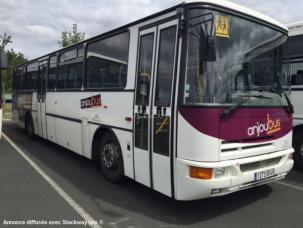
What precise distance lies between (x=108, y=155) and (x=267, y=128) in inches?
112

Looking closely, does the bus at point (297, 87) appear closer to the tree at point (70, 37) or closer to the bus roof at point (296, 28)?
the bus roof at point (296, 28)

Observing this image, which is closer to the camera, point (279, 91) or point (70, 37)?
point (279, 91)

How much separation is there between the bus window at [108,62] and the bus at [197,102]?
0.03m

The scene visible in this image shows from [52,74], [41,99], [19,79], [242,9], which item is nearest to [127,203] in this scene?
[242,9]

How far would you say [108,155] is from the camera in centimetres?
707

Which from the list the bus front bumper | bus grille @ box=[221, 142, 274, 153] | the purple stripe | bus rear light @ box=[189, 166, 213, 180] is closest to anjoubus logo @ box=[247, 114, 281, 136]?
the purple stripe

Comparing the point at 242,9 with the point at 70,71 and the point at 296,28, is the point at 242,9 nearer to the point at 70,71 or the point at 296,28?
the point at 296,28

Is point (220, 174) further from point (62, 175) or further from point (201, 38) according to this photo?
point (62, 175)

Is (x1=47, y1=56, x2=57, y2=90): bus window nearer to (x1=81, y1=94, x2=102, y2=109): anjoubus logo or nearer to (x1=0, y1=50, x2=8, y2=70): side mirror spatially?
(x1=0, y1=50, x2=8, y2=70): side mirror

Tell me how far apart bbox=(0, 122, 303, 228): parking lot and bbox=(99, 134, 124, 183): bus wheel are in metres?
0.17

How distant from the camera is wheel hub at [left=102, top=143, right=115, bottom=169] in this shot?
6902 millimetres

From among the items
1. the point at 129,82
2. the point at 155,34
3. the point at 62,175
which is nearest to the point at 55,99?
the point at 62,175

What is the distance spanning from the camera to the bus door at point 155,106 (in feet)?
17.3

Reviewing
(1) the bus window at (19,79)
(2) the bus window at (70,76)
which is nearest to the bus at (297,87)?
(2) the bus window at (70,76)
